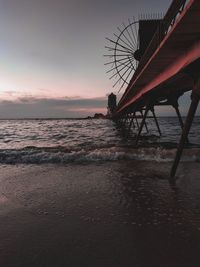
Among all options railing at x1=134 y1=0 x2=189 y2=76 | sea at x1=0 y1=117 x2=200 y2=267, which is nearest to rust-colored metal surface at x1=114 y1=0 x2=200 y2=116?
railing at x1=134 y1=0 x2=189 y2=76

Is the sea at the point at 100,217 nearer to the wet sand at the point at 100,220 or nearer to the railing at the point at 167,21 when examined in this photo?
the wet sand at the point at 100,220

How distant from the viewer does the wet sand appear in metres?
3.70

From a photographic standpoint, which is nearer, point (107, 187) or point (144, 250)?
point (144, 250)

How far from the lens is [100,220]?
16.4 ft

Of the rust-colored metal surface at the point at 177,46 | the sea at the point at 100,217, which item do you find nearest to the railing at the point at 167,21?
the rust-colored metal surface at the point at 177,46

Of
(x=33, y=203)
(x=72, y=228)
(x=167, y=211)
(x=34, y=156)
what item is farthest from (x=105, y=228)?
(x=34, y=156)

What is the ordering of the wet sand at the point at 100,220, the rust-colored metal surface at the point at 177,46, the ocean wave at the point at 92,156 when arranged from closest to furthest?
the wet sand at the point at 100,220
the rust-colored metal surface at the point at 177,46
the ocean wave at the point at 92,156

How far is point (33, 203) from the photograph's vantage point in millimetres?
5945

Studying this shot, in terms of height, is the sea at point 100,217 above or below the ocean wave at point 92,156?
above

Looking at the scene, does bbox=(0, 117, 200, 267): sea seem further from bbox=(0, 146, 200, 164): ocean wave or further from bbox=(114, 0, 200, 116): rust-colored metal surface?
bbox=(114, 0, 200, 116): rust-colored metal surface

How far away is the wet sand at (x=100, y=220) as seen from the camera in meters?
3.70

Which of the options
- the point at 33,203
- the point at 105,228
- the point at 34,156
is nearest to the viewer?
the point at 105,228

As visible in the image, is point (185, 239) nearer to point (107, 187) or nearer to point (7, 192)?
point (107, 187)

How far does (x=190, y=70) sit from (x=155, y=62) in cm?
205
